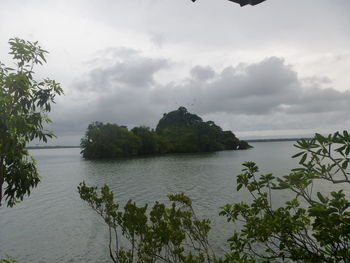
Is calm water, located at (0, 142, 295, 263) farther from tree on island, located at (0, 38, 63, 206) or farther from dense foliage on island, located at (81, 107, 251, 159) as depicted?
dense foliage on island, located at (81, 107, 251, 159)

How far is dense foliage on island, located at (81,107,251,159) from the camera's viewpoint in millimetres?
91500

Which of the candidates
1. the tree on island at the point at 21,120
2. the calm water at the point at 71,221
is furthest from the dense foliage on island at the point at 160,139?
the tree on island at the point at 21,120

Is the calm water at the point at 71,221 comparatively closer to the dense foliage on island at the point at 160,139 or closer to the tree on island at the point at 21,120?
the tree on island at the point at 21,120

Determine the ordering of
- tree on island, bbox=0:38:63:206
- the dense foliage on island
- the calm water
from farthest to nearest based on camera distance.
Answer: the dense foliage on island < the calm water < tree on island, bbox=0:38:63:206

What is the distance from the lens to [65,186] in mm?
34938

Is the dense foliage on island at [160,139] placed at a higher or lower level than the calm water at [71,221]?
higher

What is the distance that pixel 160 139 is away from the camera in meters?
106

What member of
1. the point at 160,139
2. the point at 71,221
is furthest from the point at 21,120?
the point at 160,139

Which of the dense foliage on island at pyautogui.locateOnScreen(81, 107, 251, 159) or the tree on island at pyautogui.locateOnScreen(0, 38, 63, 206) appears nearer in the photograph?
the tree on island at pyautogui.locateOnScreen(0, 38, 63, 206)

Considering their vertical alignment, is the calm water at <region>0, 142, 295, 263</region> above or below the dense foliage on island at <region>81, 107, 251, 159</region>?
below

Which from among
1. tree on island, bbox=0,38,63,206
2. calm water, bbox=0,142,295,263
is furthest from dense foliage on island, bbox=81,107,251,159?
tree on island, bbox=0,38,63,206

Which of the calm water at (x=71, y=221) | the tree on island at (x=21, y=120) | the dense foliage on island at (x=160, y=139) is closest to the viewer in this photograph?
the tree on island at (x=21, y=120)

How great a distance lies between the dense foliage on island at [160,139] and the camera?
9150cm

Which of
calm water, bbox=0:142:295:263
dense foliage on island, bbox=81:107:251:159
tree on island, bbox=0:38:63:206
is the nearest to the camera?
tree on island, bbox=0:38:63:206
